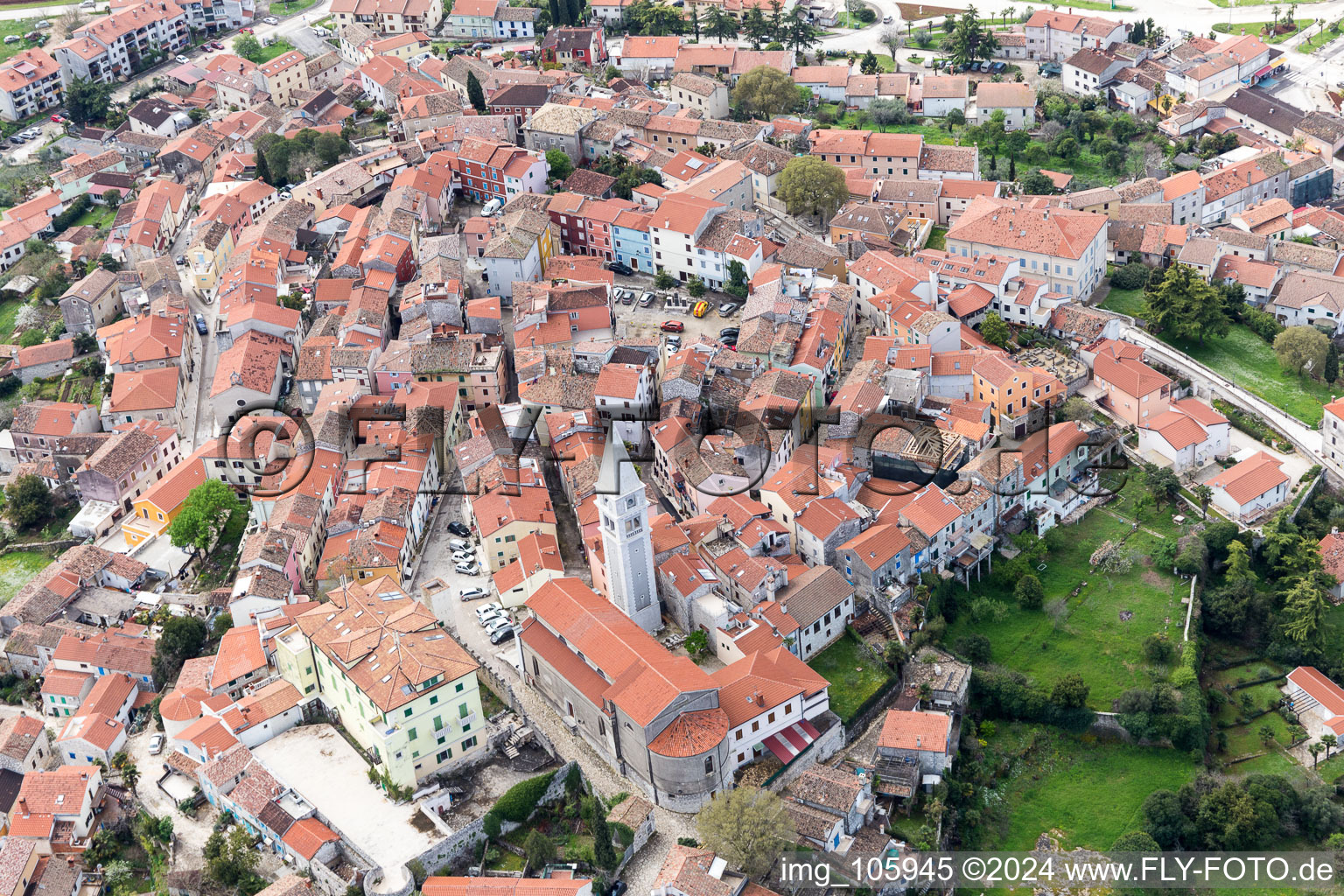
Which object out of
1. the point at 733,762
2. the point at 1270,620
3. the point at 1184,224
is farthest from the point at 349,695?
the point at 1184,224

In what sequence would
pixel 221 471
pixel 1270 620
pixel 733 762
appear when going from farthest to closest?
pixel 221 471 < pixel 1270 620 < pixel 733 762

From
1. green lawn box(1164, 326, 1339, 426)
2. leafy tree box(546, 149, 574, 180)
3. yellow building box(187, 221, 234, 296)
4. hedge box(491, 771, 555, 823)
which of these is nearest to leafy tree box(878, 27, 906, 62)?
leafy tree box(546, 149, 574, 180)

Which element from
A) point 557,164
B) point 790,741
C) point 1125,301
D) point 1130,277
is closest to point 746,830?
point 790,741

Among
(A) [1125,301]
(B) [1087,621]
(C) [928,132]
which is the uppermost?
(C) [928,132]

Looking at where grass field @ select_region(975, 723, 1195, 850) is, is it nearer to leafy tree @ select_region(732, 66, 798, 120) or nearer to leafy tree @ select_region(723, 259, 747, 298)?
leafy tree @ select_region(723, 259, 747, 298)

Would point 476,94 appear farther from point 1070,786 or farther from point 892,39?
point 1070,786

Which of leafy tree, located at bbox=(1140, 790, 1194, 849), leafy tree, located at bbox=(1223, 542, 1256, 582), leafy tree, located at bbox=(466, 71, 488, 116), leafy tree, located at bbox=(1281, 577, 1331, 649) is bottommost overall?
leafy tree, located at bbox=(1140, 790, 1194, 849)

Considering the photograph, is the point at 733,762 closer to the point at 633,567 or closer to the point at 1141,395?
the point at 633,567
